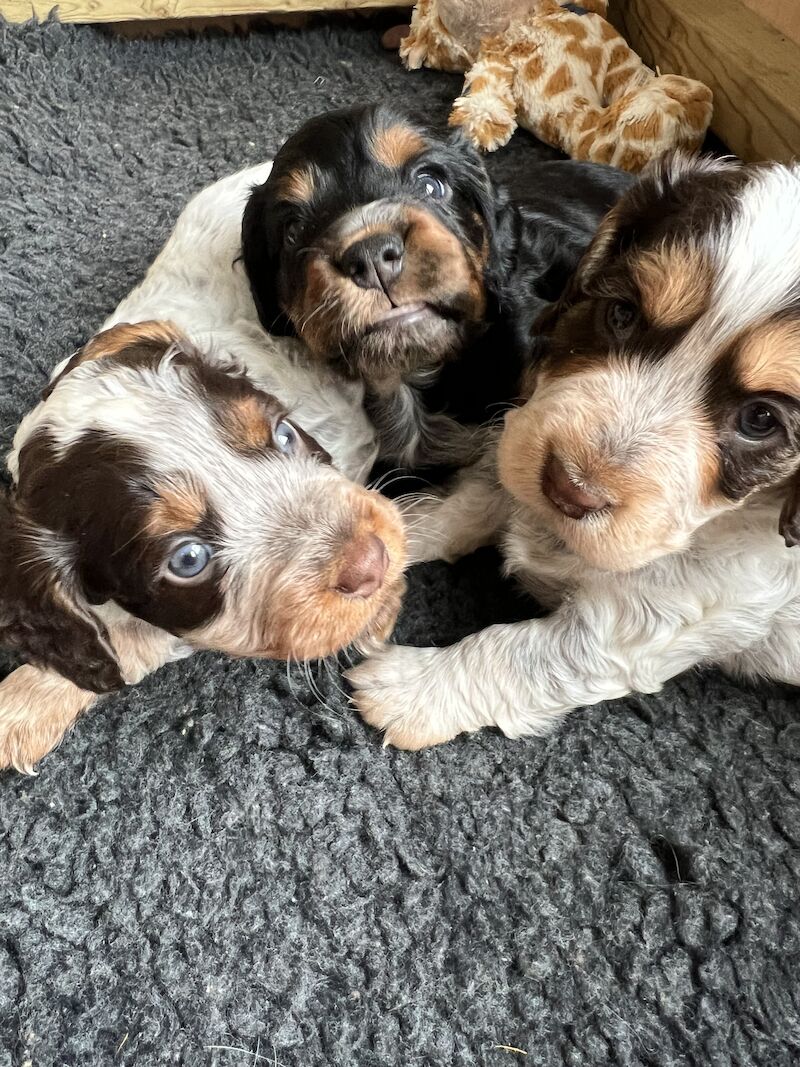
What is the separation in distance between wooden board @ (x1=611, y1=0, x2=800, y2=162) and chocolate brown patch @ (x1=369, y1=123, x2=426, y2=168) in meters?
1.77

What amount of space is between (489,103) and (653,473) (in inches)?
120

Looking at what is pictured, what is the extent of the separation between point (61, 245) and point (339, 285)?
2.13m

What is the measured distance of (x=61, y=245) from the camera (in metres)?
3.78

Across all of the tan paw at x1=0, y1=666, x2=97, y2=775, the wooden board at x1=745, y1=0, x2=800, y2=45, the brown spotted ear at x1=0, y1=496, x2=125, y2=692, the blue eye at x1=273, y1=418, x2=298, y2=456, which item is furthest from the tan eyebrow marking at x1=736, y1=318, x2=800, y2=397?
the wooden board at x1=745, y1=0, x2=800, y2=45

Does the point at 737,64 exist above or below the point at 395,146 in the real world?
above

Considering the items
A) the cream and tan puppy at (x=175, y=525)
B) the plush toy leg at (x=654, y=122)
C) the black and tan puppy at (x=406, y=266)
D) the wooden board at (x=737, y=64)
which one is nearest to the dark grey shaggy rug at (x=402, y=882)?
the cream and tan puppy at (x=175, y=525)

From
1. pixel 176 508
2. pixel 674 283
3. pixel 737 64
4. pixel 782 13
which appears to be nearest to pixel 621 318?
pixel 674 283

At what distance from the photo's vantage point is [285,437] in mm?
2264

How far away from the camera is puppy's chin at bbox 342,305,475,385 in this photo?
2332 mm

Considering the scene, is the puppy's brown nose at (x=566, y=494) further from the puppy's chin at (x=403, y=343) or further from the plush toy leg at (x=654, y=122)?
the plush toy leg at (x=654, y=122)

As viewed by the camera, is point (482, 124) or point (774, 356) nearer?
point (774, 356)

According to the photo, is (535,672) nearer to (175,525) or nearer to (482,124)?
(175,525)

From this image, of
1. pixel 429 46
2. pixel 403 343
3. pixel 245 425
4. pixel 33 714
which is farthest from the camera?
pixel 429 46

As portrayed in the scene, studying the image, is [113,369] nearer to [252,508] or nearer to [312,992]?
[252,508]
